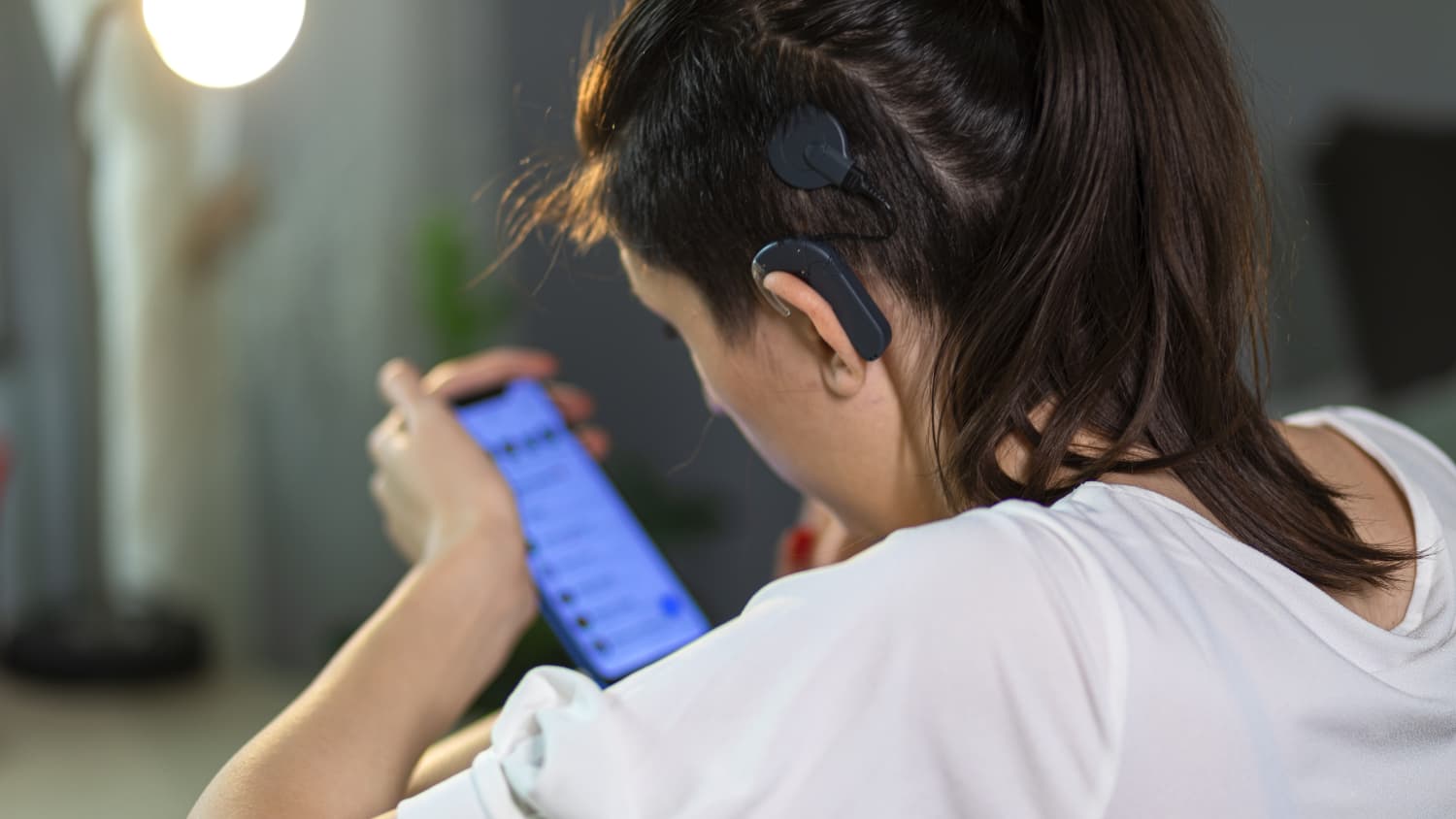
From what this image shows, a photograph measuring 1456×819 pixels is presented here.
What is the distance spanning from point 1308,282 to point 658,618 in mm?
1778

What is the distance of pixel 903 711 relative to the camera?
442mm

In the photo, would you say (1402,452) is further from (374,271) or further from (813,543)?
(374,271)

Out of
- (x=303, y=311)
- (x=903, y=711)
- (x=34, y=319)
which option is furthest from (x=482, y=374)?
(x=303, y=311)

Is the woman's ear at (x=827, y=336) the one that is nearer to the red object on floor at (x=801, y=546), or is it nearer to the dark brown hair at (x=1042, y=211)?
the dark brown hair at (x=1042, y=211)

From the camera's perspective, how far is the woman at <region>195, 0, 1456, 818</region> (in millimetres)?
445

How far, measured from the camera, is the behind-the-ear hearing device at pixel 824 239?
0.54 meters

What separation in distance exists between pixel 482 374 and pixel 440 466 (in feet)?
0.44

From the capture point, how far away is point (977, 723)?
0.44m

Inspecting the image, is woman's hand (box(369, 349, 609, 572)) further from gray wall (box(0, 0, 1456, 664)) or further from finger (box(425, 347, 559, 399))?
gray wall (box(0, 0, 1456, 664))

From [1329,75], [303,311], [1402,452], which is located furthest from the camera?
[1329,75]

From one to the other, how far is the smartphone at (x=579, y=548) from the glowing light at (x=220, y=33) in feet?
1.28

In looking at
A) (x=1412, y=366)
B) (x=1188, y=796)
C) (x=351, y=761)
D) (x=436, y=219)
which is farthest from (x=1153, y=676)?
(x=1412, y=366)

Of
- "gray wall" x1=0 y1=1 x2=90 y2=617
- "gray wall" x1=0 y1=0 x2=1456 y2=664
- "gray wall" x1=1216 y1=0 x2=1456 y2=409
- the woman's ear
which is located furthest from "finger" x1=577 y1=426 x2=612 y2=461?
"gray wall" x1=1216 y1=0 x2=1456 y2=409

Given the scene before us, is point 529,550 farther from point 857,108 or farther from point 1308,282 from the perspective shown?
point 1308,282
